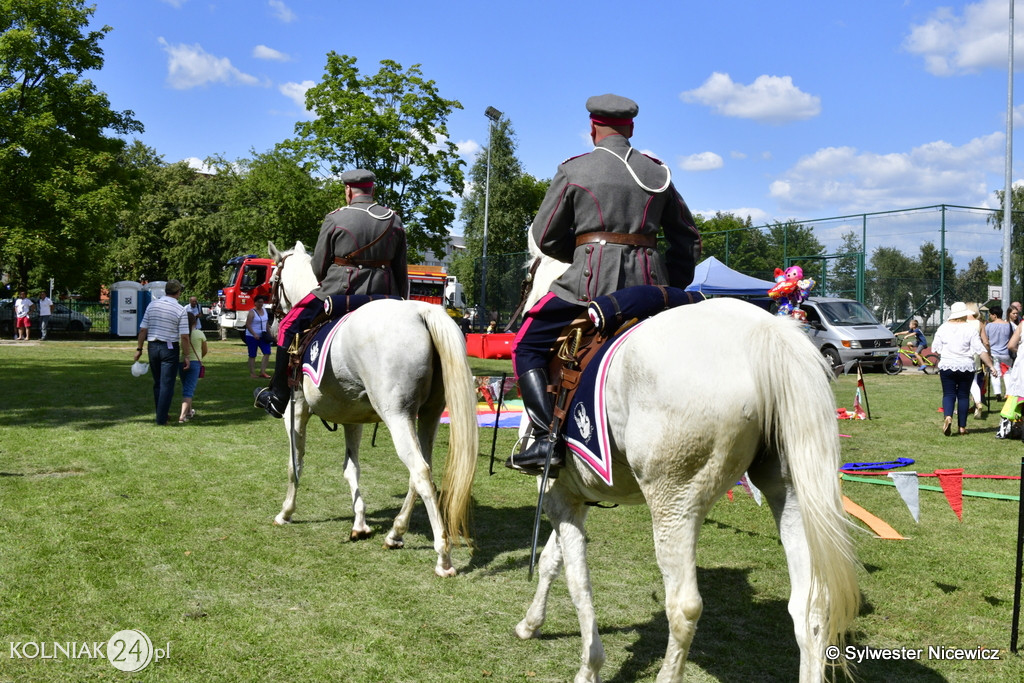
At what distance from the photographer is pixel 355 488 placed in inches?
268

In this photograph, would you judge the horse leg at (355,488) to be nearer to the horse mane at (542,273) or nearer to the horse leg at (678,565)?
the horse mane at (542,273)

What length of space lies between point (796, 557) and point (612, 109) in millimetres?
2301

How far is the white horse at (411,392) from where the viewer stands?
557 cm

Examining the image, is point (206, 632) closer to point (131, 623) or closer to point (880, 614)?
point (131, 623)

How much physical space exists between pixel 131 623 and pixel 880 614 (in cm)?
433

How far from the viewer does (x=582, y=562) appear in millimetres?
4051

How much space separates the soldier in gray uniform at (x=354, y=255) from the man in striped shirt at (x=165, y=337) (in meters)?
5.85

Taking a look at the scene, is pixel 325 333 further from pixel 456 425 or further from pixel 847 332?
pixel 847 332

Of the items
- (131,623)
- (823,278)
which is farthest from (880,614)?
(823,278)

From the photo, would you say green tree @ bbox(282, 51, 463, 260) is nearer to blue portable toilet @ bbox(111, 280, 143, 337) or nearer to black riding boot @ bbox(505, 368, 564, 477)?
blue portable toilet @ bbox(111, 280, 143, 337)

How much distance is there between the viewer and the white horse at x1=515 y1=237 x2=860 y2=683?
2.95 metres

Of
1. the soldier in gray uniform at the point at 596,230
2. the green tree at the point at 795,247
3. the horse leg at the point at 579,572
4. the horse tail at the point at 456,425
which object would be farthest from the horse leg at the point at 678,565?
the green tree at the point at 795,247

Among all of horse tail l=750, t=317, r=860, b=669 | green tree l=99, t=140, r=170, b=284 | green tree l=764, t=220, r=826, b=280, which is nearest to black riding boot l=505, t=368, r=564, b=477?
horse tail l=750, t=317, r=860, b=669

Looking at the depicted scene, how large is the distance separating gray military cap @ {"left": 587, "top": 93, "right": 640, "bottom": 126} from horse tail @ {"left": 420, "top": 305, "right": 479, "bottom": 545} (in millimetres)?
2166
